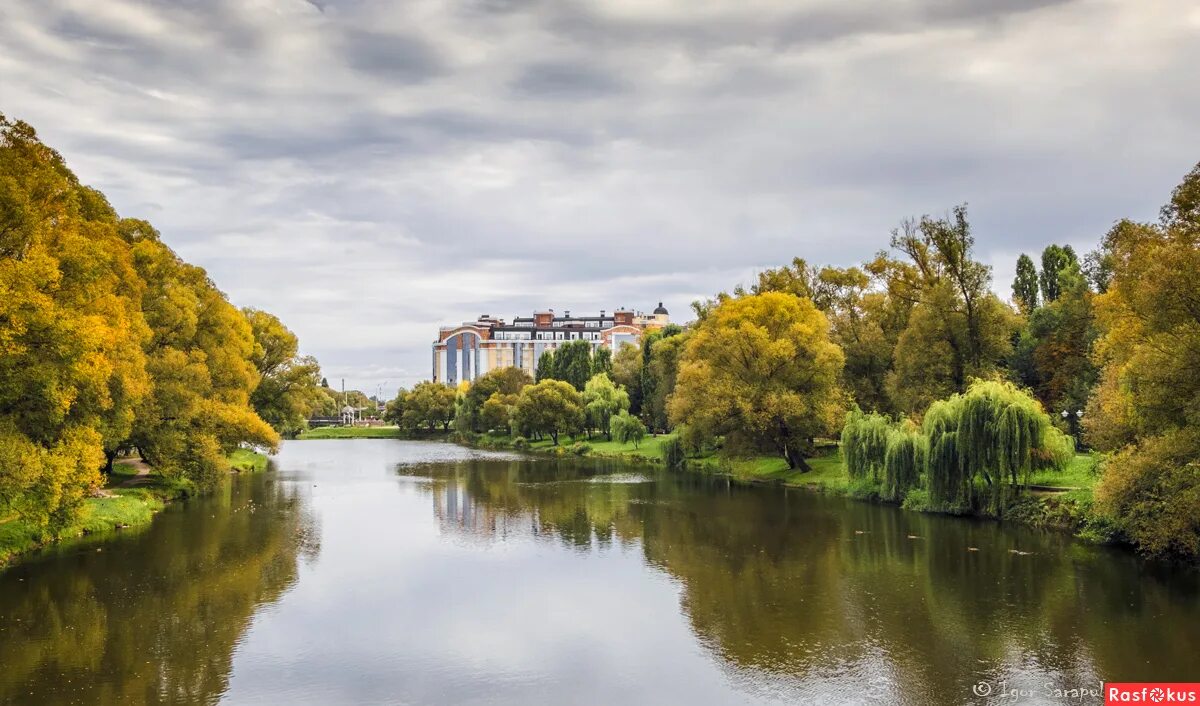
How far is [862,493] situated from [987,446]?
31.2ft

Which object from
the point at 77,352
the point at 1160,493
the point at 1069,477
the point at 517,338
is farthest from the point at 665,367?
the point at 517,338

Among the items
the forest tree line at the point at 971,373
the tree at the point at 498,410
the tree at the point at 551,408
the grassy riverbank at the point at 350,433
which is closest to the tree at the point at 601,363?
the tree at the point at 498,410

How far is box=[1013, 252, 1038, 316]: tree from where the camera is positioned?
63250mm

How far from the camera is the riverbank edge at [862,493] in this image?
26484 mm

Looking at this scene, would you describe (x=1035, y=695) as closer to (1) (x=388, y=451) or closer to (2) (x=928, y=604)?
(2) (x=928, y=604)

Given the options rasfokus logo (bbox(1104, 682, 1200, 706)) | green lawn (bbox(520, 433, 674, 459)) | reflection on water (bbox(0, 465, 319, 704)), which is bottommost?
rasfokus logo (bbox(1104, 682, 1200, 706))

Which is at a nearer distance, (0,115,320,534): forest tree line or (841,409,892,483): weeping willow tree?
(0,115,320,534): forest tree line

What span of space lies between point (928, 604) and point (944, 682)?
18.3ft

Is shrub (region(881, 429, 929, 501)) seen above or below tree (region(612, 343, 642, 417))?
below

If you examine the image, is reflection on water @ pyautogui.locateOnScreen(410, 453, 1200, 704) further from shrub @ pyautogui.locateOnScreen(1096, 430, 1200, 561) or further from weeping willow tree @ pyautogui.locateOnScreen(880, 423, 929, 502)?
weeping willow tree @ pyautogui.locateOnScreen(880, 423, 929, 502)

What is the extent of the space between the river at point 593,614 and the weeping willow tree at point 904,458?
2.10 metres

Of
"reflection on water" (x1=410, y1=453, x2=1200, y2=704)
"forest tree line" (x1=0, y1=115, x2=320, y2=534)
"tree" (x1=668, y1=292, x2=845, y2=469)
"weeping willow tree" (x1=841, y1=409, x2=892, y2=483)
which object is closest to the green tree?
"tree" (x1=668, y1=292, x2=845, y2=469)

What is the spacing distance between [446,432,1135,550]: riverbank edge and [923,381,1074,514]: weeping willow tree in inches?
33.0

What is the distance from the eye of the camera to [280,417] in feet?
203
